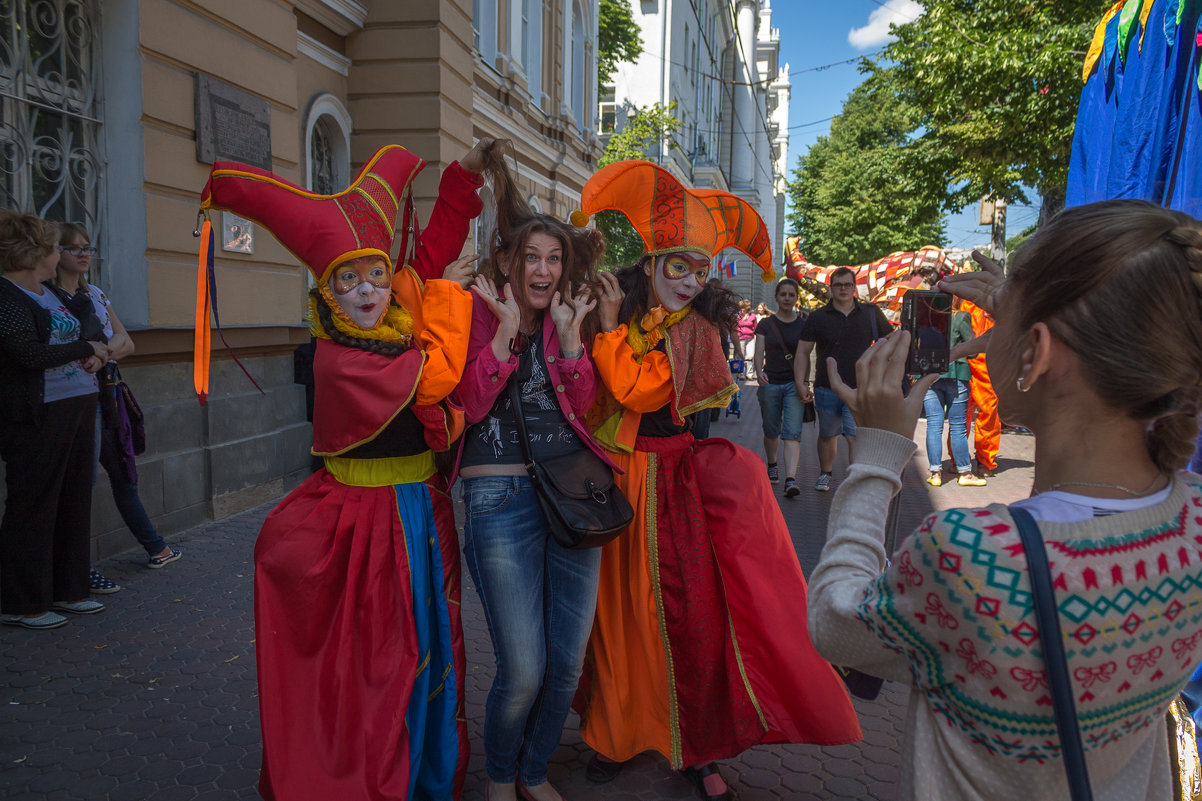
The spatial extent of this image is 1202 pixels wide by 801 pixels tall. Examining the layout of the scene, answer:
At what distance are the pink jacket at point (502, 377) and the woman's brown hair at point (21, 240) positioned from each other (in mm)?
2787

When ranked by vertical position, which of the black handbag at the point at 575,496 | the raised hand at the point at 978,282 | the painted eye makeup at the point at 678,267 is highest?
the painted eye makeup at the point at 678,267

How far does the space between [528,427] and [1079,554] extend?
1782mm

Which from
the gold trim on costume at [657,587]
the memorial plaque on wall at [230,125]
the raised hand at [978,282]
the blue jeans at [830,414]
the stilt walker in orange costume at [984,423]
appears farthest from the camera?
the stilt walker in orange costume at [984,423]

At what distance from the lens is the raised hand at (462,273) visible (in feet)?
8.73

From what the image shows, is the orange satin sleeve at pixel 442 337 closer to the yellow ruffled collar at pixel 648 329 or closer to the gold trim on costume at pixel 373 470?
the gold trim on costume at pixel 373 470

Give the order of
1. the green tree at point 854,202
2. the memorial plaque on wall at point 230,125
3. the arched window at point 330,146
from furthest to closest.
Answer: the green tree at point 854,202 < the arched window at point 330,146 < the memorial plaque on wall at point 230,125

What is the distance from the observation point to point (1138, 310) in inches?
43.1

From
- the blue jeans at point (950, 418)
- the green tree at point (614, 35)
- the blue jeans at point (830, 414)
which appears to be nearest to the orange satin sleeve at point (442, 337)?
the blue jeans at point (830, 414)

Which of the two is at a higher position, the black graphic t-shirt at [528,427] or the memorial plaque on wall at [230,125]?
the memorial plaque on wall at [230,125]

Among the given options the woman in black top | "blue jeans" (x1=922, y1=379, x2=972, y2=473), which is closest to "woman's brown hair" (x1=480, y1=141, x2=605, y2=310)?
the woman in black top

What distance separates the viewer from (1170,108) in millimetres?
3254

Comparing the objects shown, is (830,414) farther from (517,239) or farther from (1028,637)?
(1028,637)

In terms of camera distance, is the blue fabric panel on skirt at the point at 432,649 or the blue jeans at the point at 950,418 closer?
the blue fabric panel on skirt at the point at 432,649

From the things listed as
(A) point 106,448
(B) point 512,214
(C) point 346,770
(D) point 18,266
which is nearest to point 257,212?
(B) point 512,214
